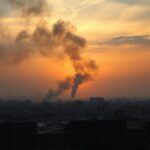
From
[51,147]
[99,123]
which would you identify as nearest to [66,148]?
[51,147]

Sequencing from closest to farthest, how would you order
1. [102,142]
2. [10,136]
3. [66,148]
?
[10,136] < [102,142] < [66,148]

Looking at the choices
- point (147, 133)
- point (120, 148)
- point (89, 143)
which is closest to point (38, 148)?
point (89, 143)

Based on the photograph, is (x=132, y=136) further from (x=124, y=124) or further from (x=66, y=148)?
(x=66, y=148)

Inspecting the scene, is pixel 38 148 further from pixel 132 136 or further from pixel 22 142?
pixel 132 136

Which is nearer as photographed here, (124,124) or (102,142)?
(102,142)

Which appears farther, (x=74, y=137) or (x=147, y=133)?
(x=147, y=133)

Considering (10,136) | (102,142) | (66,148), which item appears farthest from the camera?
(66,148)

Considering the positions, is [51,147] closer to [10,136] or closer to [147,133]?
[10,136]

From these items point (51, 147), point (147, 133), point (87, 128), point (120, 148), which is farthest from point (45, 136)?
point (147, 133)
